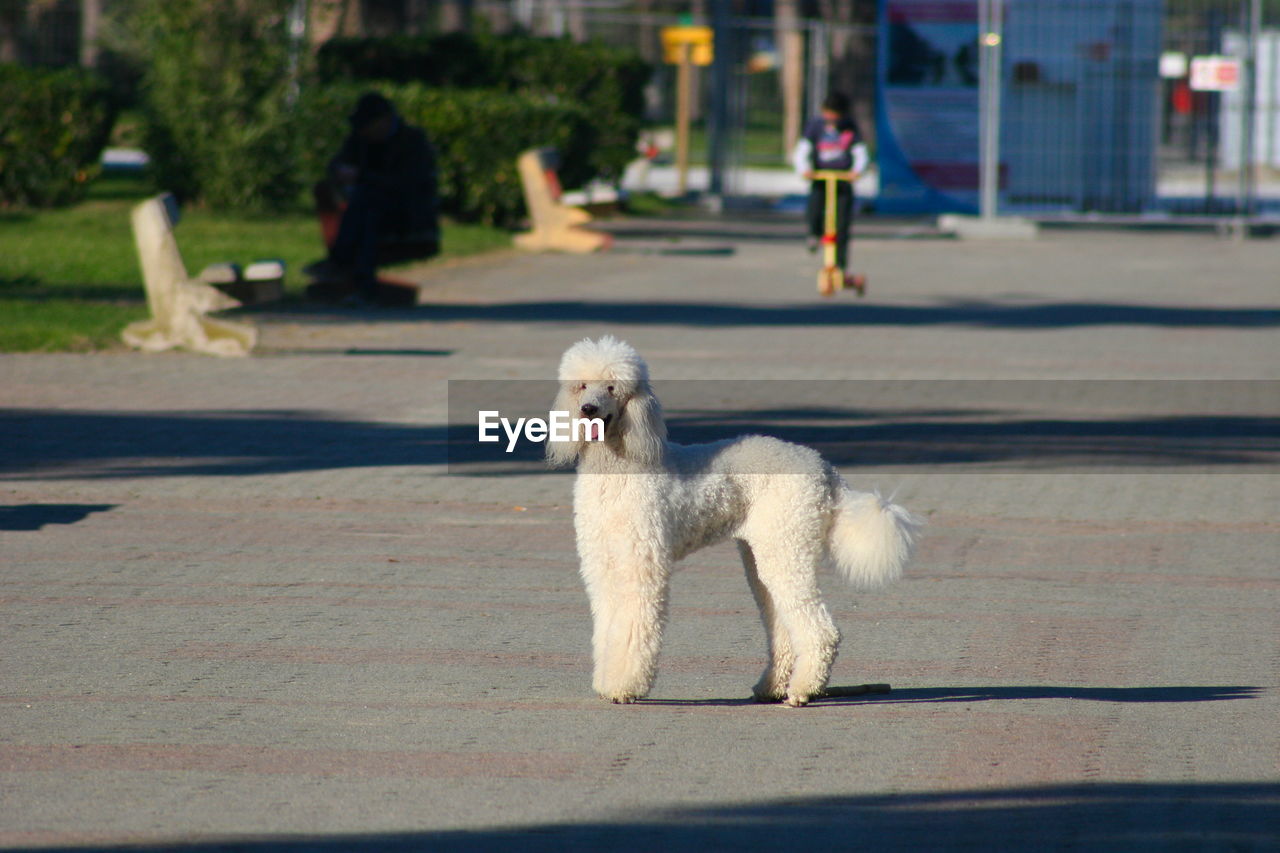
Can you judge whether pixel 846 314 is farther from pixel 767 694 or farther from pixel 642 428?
pixel 642 428

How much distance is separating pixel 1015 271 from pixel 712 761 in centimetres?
1721

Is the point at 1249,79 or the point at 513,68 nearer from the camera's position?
the point at 1249,79

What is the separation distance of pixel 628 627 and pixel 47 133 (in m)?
21.3

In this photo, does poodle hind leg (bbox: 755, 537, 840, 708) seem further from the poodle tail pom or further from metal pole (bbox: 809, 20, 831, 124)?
metal pole (bbox: 809, 20, 831, 124)

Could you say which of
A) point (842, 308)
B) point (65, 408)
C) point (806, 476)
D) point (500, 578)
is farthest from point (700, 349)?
point (806, 476)

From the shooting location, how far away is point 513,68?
95.5 ft

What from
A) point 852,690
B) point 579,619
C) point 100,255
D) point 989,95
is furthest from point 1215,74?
point 852,690

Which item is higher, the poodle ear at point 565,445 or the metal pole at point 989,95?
the metal pole at point 989,95

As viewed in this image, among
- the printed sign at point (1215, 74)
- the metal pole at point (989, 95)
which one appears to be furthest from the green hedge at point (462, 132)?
the printed sign at point (1215, 74)

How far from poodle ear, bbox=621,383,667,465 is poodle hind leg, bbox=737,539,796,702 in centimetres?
51

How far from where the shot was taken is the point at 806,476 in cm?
596

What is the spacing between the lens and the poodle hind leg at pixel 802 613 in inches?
233

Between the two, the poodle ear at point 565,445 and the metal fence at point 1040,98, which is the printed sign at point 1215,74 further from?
the poodle ear at point 565,445

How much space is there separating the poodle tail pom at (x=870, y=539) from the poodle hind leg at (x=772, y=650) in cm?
26
